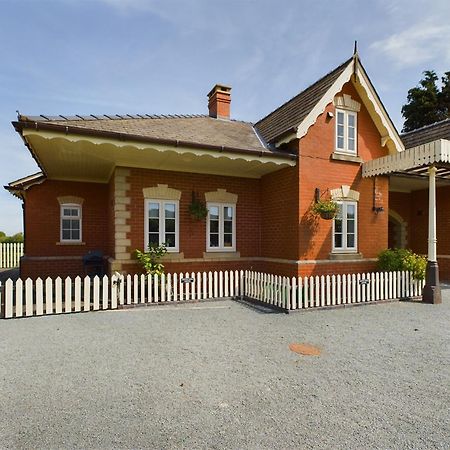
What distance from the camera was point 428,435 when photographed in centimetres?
330

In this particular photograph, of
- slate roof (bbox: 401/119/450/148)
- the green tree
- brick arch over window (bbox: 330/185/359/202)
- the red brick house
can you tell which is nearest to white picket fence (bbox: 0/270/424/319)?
the red brick house

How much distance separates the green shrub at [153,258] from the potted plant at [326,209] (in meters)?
5.01

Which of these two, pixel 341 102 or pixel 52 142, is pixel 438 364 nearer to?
pixel 341 102

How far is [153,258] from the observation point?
10.3 metres

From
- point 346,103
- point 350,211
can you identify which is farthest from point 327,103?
point 350,211

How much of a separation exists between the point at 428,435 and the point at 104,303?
7.61 m

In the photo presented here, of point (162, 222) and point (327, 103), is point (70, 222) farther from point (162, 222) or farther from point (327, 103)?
point (327, 103)

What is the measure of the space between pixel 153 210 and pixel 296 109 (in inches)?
251

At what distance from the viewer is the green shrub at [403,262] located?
10.8 meters

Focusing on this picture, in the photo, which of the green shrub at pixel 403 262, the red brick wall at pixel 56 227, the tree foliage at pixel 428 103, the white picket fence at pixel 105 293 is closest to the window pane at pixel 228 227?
the white picket fence at pixel 105 293

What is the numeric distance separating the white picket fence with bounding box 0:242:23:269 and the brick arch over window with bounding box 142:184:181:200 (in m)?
15.4

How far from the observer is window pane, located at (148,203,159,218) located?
1080 centimetres

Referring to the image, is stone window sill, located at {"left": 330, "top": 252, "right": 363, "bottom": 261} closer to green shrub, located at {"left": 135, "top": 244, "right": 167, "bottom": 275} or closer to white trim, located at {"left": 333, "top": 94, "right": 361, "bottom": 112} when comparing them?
white trim, located at {"left": 333, "top": 94, "right": 361, "bottom": 112}

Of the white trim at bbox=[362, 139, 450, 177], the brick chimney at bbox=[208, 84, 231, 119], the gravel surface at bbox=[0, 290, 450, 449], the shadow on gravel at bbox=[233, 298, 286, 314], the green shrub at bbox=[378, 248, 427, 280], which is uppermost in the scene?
the brick chimney at bbox=[208, 84, 231, 119]
